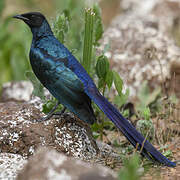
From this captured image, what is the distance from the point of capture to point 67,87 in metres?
3.42

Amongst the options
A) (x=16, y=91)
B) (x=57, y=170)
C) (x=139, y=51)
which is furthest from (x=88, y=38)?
(x=139, y=51)

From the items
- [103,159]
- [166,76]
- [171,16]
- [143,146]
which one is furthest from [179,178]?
[171,16]

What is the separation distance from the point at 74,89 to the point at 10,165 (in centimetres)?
86

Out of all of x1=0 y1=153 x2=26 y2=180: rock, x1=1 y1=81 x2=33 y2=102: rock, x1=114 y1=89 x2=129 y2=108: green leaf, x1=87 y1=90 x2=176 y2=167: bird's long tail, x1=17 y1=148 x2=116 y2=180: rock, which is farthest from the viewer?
x1=1 y1=81 x2=33 y2=102: rock

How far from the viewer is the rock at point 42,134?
11.0ft

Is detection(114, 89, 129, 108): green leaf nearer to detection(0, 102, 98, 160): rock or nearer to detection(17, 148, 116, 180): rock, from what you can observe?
detection(0, 102, 98, 160): rock

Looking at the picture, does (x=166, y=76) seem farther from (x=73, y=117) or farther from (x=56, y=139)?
(x=56, y=139)

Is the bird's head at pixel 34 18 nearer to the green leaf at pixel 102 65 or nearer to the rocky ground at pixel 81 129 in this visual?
the green leaf at pixel 102 65

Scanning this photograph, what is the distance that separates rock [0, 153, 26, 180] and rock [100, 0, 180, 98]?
7.23 ft

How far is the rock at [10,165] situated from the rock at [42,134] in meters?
0.10

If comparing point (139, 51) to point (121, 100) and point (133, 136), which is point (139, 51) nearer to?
point (121, 100)

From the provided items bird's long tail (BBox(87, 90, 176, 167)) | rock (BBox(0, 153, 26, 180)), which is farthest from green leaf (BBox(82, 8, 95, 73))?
rock (BBox(0, 153, 26, 180))

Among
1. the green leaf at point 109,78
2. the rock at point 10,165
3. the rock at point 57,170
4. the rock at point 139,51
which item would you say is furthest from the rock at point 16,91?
the rock at point 57,170

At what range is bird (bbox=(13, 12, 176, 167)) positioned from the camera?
328 cm
